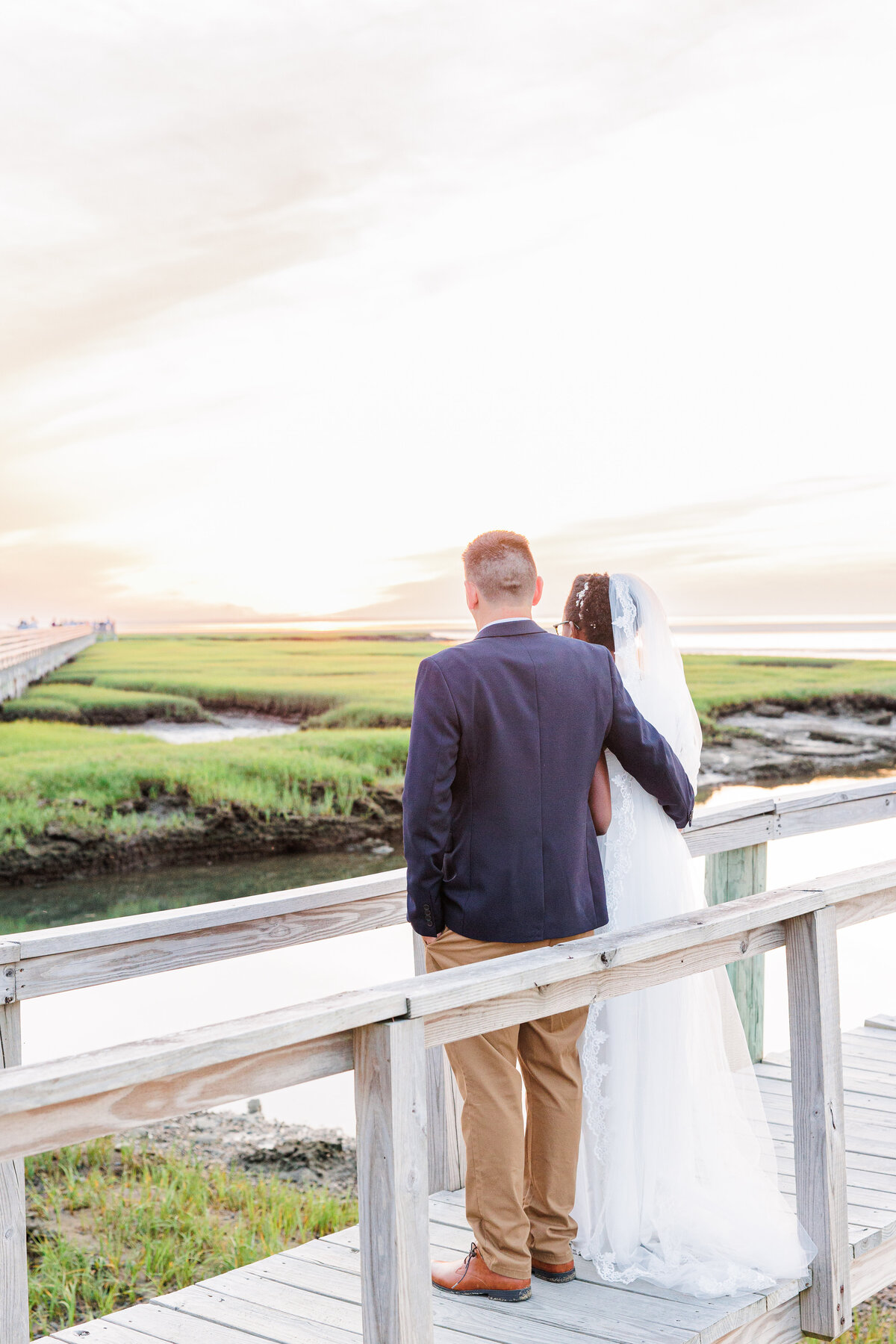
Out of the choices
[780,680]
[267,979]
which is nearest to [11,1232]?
[267,979]

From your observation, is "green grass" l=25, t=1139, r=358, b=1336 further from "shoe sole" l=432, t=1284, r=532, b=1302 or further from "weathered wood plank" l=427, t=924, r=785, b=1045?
"weathered wood plank" l=427, t=924, r=785, b=1045

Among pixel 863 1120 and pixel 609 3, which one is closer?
pixel 863 1120

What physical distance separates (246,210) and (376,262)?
4054mm

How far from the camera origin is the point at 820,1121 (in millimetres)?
2953

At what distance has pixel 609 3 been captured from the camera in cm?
1783

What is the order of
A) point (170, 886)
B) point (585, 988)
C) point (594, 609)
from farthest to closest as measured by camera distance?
1. point (170, 886)
2. point (594, 609)
3. point (585, 988)

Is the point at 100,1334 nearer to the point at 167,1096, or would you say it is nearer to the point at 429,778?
the point at 167,1096

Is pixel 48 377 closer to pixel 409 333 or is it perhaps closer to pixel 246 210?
pixel 246 210

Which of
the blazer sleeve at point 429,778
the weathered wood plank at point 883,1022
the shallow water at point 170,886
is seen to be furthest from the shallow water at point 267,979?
the blazer sleeve at point 429,778

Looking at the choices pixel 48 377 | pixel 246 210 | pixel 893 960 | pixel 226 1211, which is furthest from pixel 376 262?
pixel 226 1211

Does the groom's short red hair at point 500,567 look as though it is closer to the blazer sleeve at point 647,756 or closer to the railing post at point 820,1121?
the blazer sleeve at point 647,756

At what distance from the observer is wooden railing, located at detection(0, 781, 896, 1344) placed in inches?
67.3

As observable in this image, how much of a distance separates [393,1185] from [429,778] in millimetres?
891

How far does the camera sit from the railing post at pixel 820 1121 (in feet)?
9.61
